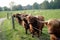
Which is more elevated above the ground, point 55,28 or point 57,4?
point 55,28

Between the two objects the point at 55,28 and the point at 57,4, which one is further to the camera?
the point at 57,4

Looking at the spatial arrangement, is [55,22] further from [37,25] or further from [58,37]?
[37,25]

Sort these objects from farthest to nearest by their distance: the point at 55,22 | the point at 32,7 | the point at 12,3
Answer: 1. the point at 32,7
2. the point at 12,3
3. the point at 55,22

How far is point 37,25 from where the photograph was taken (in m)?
10.7

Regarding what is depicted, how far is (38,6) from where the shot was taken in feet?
319

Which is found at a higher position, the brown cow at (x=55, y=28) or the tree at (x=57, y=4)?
the brown cow at (x=55, y=28)

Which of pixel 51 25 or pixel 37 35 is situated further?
pixel 37 35

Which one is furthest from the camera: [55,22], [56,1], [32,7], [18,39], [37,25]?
[32,7]

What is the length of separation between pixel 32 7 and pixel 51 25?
86366 millimetres

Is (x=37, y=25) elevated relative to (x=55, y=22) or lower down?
lower down

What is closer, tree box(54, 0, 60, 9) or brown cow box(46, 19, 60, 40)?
brown cow box(46, 19, 60, 40)

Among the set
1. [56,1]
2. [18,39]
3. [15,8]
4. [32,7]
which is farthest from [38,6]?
[18,39]

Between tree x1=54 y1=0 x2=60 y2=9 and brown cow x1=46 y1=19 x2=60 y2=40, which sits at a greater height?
brown cow x1=46 y1=19 x2=60 y2=40

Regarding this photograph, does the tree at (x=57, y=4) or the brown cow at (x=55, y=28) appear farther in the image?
the tree at (x=57, y=4)
